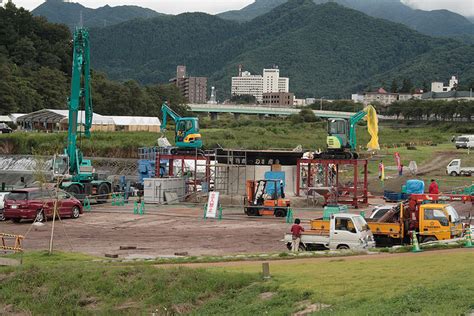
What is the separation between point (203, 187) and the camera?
50094 millimetres

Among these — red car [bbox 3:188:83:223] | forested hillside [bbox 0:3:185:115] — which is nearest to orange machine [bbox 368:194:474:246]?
red car [bbox 3:188:83:223]

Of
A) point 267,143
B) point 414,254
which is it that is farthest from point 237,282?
point 267,143

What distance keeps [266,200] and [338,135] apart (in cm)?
878

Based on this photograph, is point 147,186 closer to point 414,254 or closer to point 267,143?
point 414,254

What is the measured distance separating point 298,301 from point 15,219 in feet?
73.1

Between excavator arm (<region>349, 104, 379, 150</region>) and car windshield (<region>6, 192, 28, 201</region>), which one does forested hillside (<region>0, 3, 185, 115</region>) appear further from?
car windshield (<region>6, 192, 28, 201</region>)

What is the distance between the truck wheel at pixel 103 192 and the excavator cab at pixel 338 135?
45.7 ft

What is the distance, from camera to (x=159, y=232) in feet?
107

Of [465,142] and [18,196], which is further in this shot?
[465,142]

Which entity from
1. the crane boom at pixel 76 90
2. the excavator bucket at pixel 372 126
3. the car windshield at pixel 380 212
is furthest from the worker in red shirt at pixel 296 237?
the crane boom at pixel 76 90

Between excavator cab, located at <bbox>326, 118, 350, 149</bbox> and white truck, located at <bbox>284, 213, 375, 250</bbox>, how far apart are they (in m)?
20.7

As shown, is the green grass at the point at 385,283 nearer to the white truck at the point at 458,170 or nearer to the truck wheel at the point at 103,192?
the truck wheel at the point at 103,192

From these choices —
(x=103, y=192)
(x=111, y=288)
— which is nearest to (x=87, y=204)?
(x=103, y=192)

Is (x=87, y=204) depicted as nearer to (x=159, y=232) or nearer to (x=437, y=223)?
(x=159, y=232)
